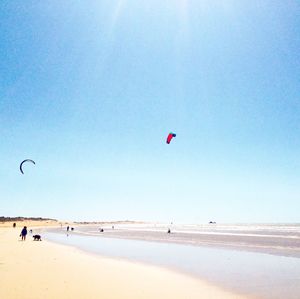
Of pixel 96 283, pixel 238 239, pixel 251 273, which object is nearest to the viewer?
pixel 96 283

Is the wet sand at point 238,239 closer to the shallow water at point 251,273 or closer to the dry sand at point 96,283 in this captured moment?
the shallow water at point 251,273

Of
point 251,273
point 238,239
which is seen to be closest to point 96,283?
point 251,273

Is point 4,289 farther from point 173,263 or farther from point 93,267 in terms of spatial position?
point 173,263

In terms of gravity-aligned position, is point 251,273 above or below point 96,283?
below

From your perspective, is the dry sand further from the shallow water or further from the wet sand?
the wet sand

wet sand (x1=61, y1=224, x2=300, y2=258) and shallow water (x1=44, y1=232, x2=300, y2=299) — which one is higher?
wet sand (x1=61, y1=224, x2=300, y2=258)

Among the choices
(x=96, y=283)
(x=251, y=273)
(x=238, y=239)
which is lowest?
(x=251, y=273)

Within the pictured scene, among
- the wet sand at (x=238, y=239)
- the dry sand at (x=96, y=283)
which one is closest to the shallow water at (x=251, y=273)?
the dry sand at (x=96, y=283)

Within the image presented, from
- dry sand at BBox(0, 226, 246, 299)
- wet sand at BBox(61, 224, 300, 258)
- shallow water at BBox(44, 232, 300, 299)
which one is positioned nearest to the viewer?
dry sand at BBox(0, 226, 246, 299)

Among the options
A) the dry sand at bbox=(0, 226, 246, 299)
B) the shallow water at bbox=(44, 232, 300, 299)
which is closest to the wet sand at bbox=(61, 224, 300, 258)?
the shallow water at bbox=(44, 232, 300, 299)

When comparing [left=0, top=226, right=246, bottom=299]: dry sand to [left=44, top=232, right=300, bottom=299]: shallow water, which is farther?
[left=44, top=232, right=300, bottom=299]: shallow water

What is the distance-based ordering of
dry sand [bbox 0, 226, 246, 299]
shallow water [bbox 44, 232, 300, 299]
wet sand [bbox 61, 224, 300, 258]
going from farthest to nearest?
wet sand [bbox 61, 224, 300, 258], shallow water [bbox 44, 232, 300, 299], dry sand [bbox 0, 226, 246, 299]

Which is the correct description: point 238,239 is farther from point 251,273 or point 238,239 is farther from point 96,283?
point 96,283

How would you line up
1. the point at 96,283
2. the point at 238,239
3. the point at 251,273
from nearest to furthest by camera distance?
the point at 96,283
the point at 251,273
the point at 238,239
